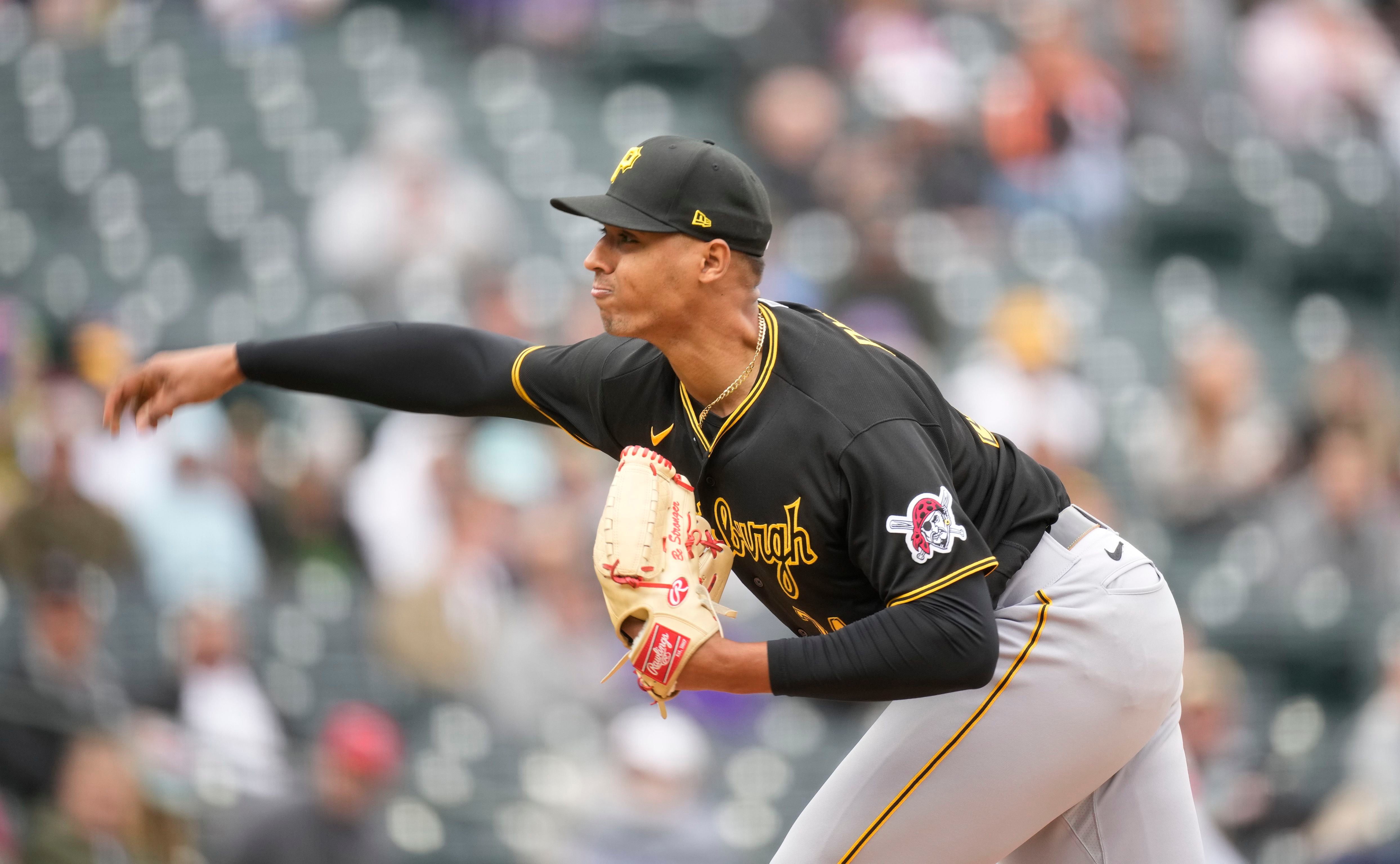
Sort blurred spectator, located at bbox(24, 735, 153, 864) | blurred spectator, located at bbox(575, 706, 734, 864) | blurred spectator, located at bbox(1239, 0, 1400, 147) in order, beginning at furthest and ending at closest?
blurred spectator, located at bbox(1239, 0, 1400, 147) → blurred spectator, located at bbox(575, 706, 734, 864) → blurred spectator, located at bbox(24, 735, 153, 864)

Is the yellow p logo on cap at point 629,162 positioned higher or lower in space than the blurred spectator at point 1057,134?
higher

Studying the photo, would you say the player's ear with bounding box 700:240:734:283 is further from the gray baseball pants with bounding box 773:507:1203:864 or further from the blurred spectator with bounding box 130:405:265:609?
the blurred spectator with bounding box 130:405:265:609

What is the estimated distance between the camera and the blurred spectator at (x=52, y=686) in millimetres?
5023

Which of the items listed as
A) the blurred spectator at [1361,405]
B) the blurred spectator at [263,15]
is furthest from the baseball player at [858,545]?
the blurred spectator at [263,15]

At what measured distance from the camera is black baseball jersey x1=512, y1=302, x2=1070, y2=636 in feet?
7.86

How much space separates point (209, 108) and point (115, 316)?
178cm

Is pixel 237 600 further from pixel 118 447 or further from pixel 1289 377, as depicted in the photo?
pixel 1289 377

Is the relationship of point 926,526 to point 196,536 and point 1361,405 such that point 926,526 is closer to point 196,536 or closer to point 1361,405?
point 196,536

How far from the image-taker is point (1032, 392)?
23.6ft

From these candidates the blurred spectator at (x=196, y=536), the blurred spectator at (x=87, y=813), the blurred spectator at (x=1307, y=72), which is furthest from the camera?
the blurred spectator at (x=1307, y=72)

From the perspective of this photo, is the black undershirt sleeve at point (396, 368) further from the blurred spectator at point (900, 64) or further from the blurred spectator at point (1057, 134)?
the blurred spectator at point (1057, 134)

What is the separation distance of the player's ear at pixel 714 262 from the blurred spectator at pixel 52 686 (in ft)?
11.2

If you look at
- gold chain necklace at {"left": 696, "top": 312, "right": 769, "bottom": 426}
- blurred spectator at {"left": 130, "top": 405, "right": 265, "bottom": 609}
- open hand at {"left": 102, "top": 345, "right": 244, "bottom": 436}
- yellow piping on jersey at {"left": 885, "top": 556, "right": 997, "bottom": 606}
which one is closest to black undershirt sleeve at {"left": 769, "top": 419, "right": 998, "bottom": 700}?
yellow piping on jersey at {"left": 885, "top": 556, "right": 997, "bottom": 606}

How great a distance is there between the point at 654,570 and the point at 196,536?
15.7ft
